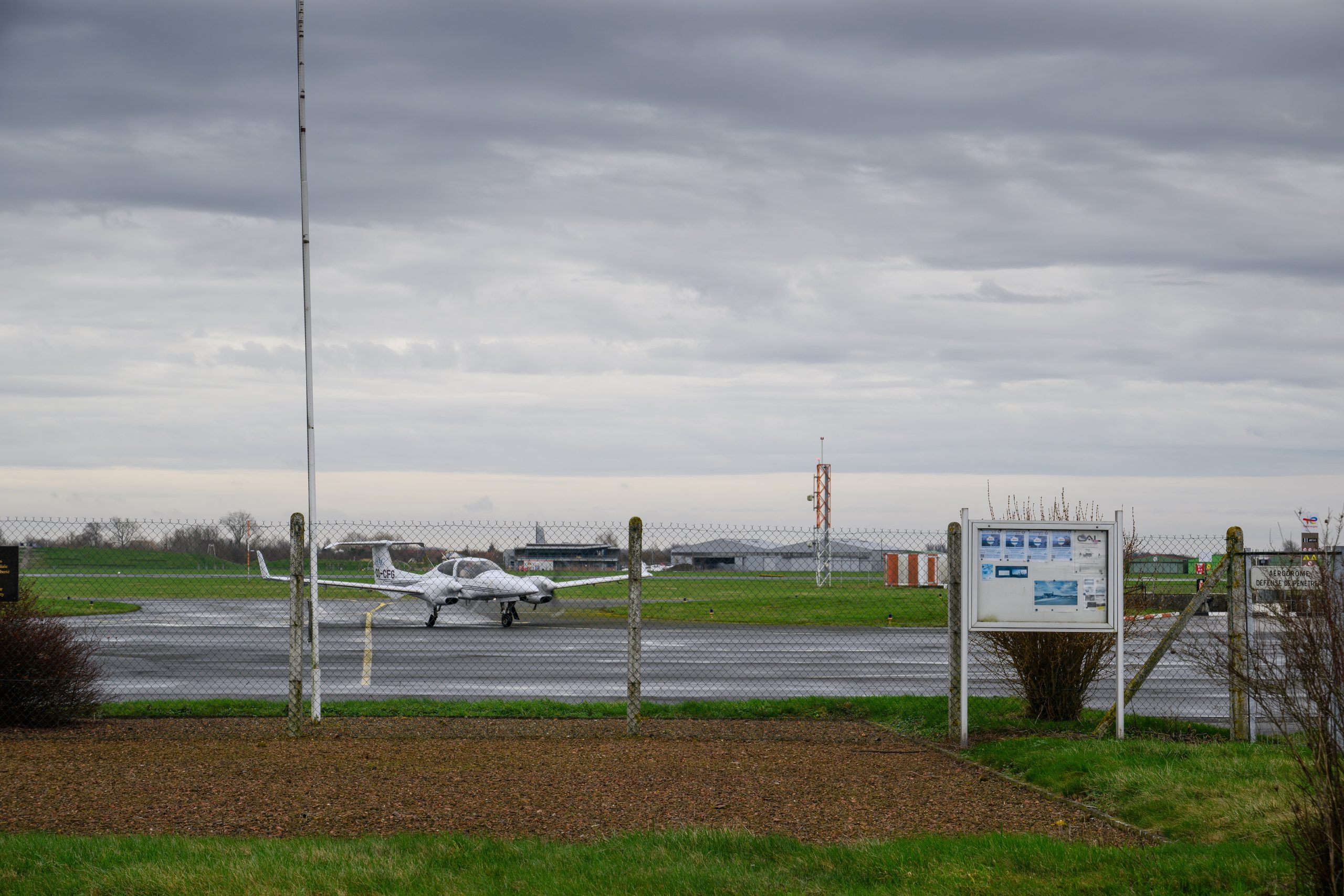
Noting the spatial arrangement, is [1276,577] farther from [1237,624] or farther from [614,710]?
[614,710]

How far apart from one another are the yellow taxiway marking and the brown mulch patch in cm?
479

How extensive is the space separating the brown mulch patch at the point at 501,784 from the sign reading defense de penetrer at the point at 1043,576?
1.44 m

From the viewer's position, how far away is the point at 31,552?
39.9ft

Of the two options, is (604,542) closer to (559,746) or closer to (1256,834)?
(559,746)

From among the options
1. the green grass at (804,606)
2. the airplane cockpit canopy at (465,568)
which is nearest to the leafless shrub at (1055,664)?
the green grass at (804,606)

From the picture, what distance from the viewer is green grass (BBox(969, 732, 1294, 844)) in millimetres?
6863

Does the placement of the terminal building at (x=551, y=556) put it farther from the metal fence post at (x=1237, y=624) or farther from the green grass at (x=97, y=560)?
the metal fence post at (x=1237, y=624)

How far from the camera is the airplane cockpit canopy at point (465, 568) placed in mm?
29422

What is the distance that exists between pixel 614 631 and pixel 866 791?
19.0 m

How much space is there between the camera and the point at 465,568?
96.9 feet

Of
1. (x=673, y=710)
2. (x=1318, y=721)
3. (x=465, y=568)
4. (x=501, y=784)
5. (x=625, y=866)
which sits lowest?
(x=673, y=710)

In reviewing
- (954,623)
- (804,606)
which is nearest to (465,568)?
(804,606)

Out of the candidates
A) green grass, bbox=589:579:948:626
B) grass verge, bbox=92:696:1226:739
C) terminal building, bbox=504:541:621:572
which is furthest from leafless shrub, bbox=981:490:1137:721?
green grass, bbox=589:579:948:626

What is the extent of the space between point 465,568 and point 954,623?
20185 millimetres
